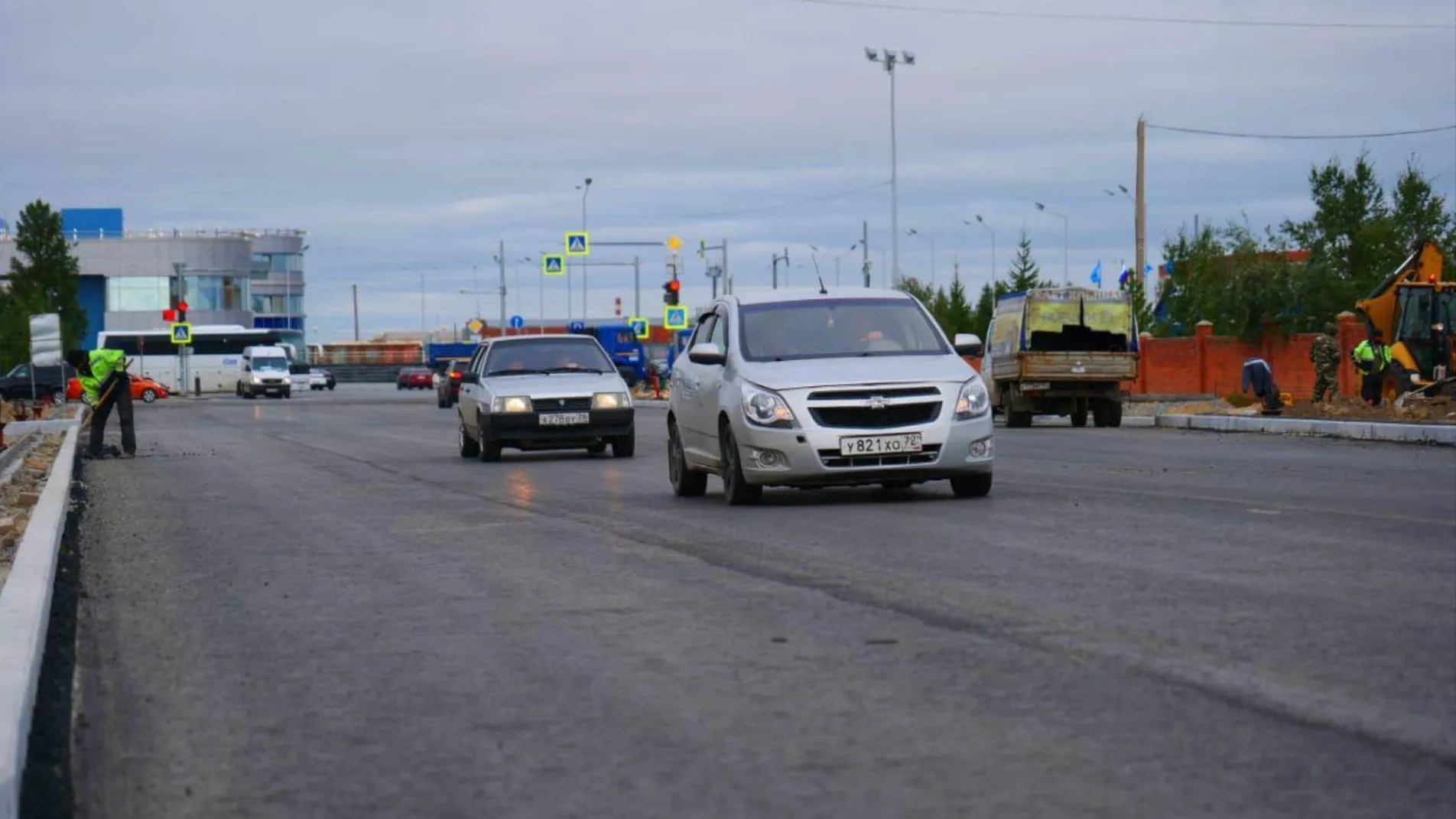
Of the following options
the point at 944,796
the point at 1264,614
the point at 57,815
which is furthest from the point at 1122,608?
the point at 57,815

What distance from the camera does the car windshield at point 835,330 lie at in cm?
1544

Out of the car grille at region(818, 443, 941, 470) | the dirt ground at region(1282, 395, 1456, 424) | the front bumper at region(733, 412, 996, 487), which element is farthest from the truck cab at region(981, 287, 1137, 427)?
the car grille at region(818, 443, 941, 470)

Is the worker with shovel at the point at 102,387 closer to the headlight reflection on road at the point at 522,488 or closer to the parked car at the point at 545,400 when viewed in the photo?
the parked car at the point at 545,400

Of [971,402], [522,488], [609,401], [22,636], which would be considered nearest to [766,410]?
[971,402]

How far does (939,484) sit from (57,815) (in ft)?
40.7

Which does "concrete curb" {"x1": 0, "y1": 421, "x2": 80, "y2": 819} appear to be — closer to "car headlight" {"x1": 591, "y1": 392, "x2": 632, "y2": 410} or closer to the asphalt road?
the asphalt road

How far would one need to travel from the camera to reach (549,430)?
23.7 meters

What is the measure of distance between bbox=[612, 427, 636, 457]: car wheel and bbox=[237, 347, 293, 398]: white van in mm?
61606

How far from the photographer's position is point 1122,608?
832cm

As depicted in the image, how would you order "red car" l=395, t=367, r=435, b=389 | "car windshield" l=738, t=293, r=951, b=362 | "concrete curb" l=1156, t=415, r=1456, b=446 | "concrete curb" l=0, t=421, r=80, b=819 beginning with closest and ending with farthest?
1. "concrete curb" l=0, t=421, r=80, b=819
2. "car windshield" l=738, t=293, r=951, b=362
3. "concrete curb" l=1156, t=415, r=1456, b=446
4. "red car" l=395, t=367, r=435, b=389

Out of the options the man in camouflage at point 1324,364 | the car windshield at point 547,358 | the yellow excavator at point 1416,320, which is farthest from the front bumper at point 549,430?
the yellow excavator at point 1416,320

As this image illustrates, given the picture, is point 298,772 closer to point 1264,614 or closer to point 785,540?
point 1264,614

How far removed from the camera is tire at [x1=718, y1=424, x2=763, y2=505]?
48.7 feet

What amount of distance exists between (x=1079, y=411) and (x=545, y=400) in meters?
16.5
